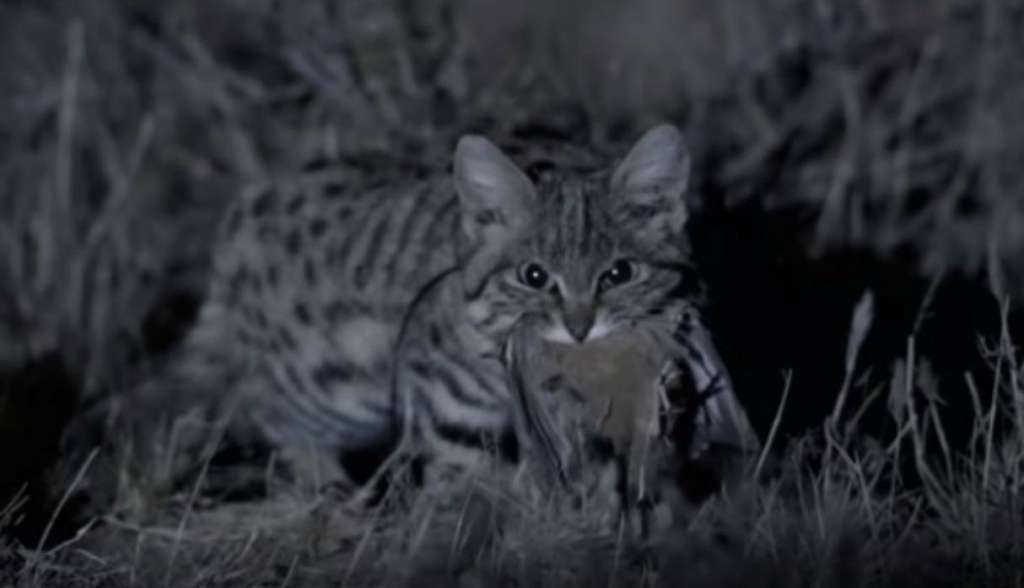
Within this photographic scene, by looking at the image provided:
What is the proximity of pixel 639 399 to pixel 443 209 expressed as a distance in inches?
45.2

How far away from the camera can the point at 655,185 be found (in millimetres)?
5684

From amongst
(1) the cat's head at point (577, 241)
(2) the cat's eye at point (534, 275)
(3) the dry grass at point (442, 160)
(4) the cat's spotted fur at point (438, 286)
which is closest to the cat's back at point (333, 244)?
(4) the cat's spotted fur at point (438, 286)

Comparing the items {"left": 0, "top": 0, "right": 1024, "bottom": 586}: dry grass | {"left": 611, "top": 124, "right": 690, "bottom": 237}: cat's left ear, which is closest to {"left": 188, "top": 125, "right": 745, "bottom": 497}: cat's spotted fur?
{"left": 611, "top": 124, "right": 690, "bottom": 237}: cat's left ear

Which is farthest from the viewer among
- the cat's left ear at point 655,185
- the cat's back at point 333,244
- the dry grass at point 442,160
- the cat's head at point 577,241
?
the cat's back at point 333,244

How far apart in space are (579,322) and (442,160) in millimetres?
1426

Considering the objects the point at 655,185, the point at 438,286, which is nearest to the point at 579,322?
the point at 655,185

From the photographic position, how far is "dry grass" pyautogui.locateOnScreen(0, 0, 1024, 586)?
17.8ft

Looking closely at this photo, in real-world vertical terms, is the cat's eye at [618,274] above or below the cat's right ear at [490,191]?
below

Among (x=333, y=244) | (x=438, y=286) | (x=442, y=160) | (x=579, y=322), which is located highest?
(x=442, y=160)

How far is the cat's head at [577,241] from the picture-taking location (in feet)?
18.2

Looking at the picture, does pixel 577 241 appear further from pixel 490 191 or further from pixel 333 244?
pixel 333 244

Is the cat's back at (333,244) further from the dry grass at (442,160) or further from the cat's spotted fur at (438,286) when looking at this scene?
the dry grass at (442,160)

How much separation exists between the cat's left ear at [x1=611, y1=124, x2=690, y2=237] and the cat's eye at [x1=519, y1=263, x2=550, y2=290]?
0.86 ft

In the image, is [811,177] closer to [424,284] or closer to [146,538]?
[424,284]
